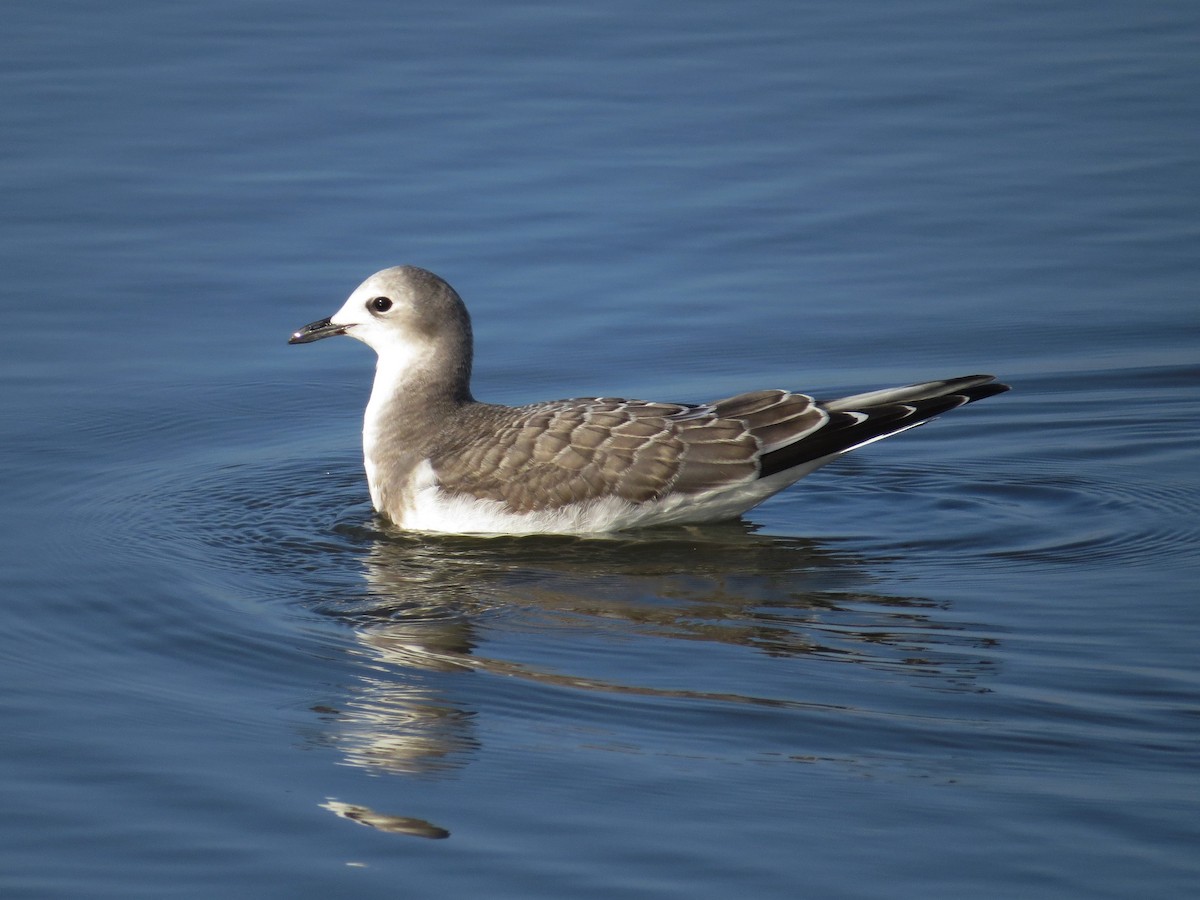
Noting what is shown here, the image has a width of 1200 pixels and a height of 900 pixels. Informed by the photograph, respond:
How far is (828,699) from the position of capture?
6.71m

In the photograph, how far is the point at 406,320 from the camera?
9.65 m

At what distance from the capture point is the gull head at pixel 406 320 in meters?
9.62

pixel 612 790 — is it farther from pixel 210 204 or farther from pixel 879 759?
pixel 210 204

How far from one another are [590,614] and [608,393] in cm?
313

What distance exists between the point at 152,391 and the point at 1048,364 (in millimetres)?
5269

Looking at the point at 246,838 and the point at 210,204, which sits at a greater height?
the point at 210,204

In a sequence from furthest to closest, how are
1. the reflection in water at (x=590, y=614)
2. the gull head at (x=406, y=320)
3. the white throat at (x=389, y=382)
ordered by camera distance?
the gull head at (x=406, y=320) → the white throat at (x=389, y=382) → the reflection in water at (x=590, y=614)

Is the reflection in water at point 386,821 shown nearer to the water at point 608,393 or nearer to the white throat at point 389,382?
the water at point 608,393

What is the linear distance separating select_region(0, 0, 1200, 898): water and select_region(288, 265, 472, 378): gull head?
759 millimetres

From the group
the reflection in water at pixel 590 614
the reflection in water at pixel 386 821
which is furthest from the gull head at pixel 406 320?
the reflection in water at pixel 386 821

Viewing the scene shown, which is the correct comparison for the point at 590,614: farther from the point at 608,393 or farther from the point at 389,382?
the point at 608,393

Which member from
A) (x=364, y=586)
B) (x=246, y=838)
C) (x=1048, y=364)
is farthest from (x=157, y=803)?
(x=1048, y=364)

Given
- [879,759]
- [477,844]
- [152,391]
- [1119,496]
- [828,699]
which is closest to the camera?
[477,844]

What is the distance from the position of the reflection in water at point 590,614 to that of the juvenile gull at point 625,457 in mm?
137
